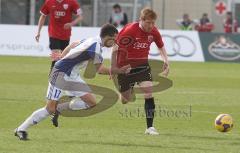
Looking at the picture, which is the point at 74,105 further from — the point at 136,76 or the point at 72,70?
the point at 136,76

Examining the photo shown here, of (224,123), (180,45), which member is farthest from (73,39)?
(224,123)

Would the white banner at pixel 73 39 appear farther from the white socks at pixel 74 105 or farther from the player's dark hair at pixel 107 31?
the player's dark hair at pixel 107 31

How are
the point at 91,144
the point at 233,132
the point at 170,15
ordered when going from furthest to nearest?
the point at 170,15 < the point at 233,132 < the point at 91,144

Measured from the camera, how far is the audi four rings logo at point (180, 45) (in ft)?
106

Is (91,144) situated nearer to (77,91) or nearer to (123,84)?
(77,91)

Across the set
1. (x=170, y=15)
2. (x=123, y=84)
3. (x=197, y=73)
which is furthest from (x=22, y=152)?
(x=170, y=15)

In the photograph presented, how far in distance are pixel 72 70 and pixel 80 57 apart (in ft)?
1.00

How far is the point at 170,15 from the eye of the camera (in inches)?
1780

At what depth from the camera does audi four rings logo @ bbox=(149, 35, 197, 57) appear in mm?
32344

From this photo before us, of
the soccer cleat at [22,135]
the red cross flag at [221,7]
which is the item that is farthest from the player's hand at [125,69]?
the red cross flag at [221,7]

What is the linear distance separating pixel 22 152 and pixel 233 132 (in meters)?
4.58

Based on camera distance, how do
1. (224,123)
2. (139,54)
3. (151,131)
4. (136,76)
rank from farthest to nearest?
(136,76) < (139,54) < (151,131) < (224,123)

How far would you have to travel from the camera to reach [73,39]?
32438 mm

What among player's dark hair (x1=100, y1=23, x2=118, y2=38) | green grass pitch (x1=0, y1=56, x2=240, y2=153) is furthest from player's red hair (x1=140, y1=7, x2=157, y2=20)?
green grass pitch (x1=0, y1=56, x2=240, y2=153)
